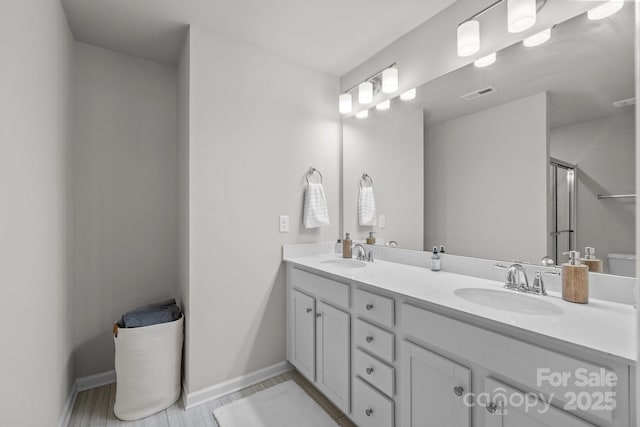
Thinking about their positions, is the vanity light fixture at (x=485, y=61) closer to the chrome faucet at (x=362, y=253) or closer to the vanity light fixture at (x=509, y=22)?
the vanity light fixture at (x=509, y=22)

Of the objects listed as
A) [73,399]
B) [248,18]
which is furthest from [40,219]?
[248,18]

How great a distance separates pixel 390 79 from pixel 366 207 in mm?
926

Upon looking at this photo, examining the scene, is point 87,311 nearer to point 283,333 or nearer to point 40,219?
point 40,219

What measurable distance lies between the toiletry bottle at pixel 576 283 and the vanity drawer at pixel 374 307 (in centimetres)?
68

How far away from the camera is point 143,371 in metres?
1.76

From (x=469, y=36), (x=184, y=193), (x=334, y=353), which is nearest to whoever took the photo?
(x=469, y=36)

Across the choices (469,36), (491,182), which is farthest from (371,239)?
(469,36)

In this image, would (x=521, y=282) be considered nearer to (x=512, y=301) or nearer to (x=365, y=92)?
(x=512, y=301)

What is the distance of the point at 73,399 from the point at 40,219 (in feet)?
4.35

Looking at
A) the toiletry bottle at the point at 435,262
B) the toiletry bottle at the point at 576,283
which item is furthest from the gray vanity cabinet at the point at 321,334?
the toiletry bottle at the point at 576,283

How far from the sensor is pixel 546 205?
53.9 inches

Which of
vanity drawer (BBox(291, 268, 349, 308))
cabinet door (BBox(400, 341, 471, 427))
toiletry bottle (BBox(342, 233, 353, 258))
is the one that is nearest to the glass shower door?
cabinet door (BBox(400, 341, 471, 427))

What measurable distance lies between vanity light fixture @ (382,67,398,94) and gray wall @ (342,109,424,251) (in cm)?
18

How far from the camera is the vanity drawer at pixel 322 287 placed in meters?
1.64
